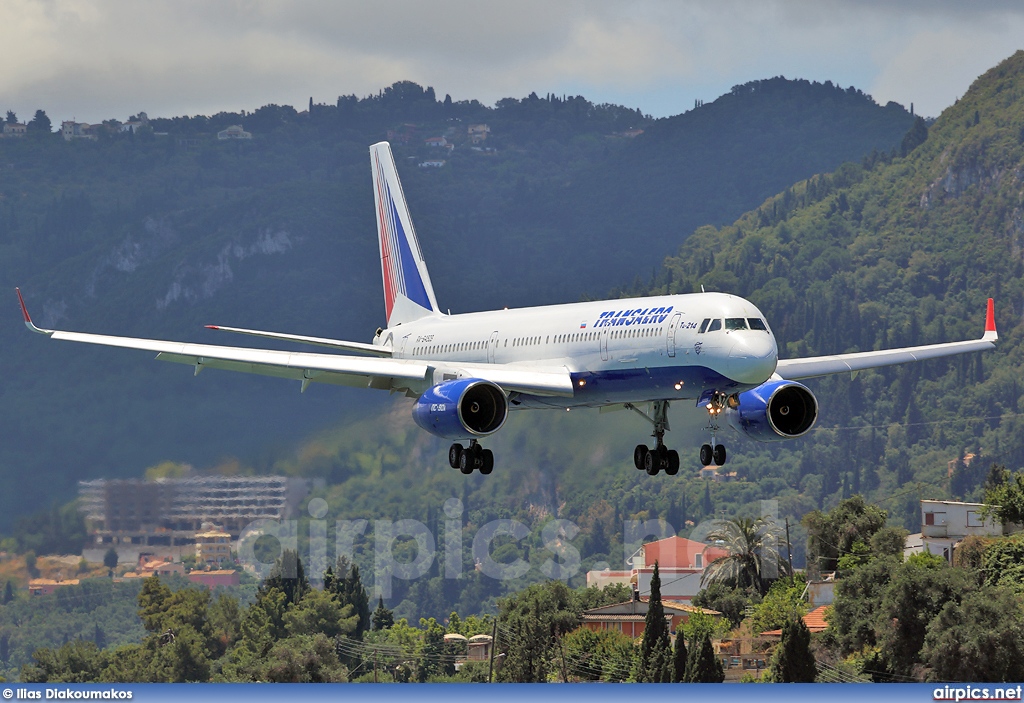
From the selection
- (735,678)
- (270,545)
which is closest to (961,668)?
(735,678)

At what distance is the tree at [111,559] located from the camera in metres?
95.3

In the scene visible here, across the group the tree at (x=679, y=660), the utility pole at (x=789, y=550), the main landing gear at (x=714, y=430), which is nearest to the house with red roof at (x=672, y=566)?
the utility pole at (x=789, y=550)

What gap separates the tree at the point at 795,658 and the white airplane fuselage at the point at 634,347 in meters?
65.5

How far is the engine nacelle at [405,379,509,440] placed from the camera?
54.9 meters

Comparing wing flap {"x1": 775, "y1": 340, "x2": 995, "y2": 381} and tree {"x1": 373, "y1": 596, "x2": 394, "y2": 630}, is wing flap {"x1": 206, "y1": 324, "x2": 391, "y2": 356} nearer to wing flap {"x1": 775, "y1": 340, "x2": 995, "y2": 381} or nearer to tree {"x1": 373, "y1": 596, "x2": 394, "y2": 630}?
wing flap {"x1": 775, "y1": 340, "x2": 995, "y2": 381}

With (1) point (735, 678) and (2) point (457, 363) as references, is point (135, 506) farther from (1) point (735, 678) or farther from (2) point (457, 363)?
(1) point (735, 678)

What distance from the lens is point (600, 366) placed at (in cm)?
5503

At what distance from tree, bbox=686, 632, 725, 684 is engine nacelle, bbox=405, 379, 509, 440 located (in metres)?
74.4

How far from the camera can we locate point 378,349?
6894 cm

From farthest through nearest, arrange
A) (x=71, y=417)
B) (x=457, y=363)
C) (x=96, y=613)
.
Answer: (x=71, y=417) < (x=96, y=613) < (x=457, y=363)

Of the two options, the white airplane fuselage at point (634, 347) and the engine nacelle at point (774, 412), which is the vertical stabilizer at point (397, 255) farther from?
the engine nacelle at point (774, 412)

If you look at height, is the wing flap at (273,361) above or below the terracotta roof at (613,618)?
above

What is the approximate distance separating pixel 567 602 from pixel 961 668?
172ft

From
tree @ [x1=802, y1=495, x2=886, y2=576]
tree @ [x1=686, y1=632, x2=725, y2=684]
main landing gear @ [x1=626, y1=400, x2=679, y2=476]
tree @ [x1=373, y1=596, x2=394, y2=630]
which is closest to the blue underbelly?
main landing gear @ [x1=626, y1=400, x2=679, y2=476]
